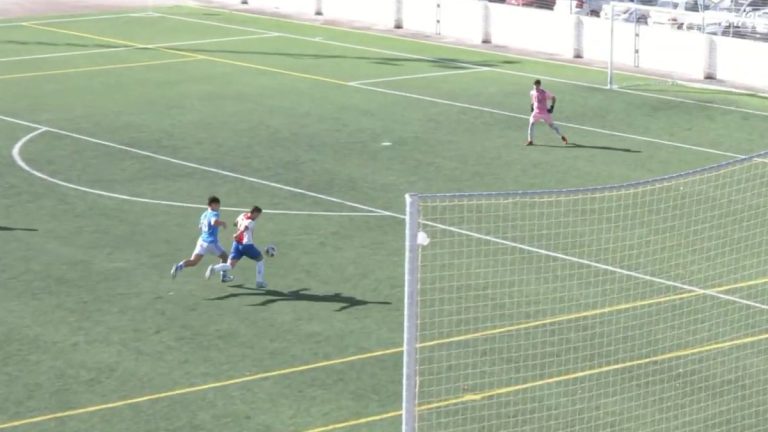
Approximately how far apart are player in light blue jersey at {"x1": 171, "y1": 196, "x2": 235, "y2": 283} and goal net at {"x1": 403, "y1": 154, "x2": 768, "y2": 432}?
2.91 meters

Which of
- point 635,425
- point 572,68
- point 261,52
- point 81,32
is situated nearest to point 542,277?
point 635,425

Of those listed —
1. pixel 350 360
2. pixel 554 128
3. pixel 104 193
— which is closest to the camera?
pixel 350 360

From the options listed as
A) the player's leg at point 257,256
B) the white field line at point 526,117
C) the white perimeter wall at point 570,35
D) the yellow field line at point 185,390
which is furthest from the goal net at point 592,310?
the white perimeter wall at point 570,35

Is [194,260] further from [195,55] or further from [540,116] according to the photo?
[195,55]

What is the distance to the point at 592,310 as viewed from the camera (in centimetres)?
2080

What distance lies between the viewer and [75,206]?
87.9 feet

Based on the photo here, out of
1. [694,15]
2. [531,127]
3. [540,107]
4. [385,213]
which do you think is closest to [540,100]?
[540,107]

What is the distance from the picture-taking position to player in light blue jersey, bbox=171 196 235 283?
22.0 m

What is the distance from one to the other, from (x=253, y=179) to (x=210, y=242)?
7127mm

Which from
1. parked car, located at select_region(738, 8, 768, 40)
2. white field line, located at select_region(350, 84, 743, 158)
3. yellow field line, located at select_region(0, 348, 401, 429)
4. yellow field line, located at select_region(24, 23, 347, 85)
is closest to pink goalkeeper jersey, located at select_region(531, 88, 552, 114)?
white field line, located at select_region(350, 84, 743, 158)

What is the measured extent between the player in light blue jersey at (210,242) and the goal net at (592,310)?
291cm

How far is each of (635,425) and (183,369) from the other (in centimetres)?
546

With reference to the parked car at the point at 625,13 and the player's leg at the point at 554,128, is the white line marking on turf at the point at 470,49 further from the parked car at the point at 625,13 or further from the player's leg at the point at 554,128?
the player's leg at the point at 554,128

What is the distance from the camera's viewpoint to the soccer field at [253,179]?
59.6 feet
